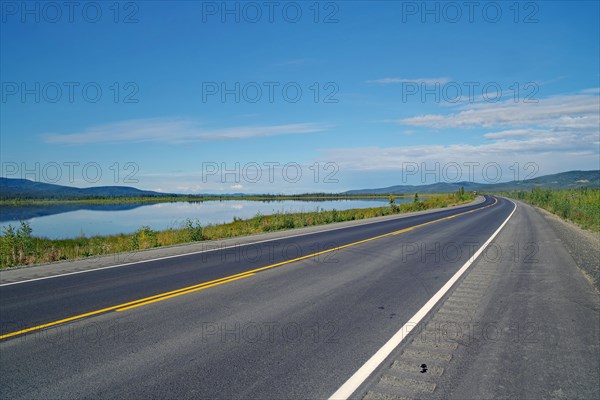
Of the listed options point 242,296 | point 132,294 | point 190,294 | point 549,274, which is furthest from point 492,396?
point 549,274

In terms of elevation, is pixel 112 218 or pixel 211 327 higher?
pixel 211 327

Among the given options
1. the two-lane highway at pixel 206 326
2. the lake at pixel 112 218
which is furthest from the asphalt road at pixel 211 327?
the lake at pixel 112 218

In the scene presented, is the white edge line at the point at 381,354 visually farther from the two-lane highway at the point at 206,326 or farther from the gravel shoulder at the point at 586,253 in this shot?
the gravel shoulder at the point at 586,253

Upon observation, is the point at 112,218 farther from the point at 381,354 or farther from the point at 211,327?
the point at 381,354

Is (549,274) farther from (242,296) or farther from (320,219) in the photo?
(320,219)

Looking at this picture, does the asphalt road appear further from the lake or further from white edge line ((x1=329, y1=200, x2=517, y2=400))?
the lake

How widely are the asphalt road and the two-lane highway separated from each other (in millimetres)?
21

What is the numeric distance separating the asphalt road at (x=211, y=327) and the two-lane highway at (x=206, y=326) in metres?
0.02

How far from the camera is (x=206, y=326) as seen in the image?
6.20 meters

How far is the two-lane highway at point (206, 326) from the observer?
4.39m

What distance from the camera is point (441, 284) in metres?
9.19

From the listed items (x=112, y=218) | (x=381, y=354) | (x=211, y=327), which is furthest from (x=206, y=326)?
(x=112, y=218)

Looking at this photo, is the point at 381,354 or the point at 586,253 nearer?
the point at 381,354

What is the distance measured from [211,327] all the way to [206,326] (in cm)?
9
